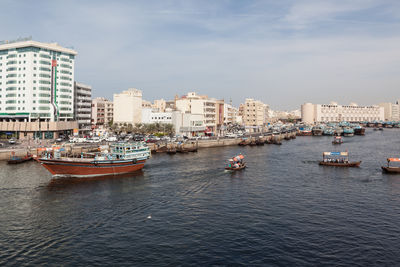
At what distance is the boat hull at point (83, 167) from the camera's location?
64.4 metres

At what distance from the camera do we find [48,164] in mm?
64125

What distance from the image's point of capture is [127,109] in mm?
162250

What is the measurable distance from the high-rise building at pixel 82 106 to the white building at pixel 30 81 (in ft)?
64.1

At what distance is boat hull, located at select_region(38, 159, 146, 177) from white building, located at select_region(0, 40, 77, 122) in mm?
66589

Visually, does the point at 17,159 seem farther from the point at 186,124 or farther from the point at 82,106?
the point at 186,124

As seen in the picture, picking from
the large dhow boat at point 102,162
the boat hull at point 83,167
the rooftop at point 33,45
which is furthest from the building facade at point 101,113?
the boat hull at point 83,167

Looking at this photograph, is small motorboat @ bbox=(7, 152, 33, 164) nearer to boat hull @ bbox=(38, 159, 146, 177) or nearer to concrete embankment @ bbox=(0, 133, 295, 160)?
concrete embankment @ bbox=(0, 133, 295, 160)

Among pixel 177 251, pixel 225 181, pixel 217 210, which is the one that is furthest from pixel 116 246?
pixel 225 181

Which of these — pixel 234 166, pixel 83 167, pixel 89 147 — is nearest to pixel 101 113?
pixel 89 147

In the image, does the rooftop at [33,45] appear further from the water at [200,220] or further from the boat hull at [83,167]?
the boat hull at [83,167]

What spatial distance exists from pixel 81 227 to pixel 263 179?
3904cm

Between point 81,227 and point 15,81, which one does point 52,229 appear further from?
point 15,81

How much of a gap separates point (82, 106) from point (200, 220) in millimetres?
129657

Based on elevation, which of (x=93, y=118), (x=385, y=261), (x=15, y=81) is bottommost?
(x=385, y=261)
